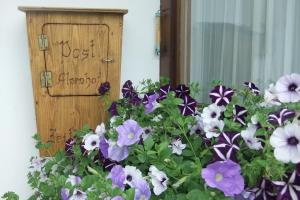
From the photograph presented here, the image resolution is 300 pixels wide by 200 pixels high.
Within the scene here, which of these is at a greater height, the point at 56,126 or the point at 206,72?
the point at 206,72

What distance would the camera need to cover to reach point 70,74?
139cm

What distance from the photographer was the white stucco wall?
1403 mm

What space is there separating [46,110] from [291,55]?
35.1 inches

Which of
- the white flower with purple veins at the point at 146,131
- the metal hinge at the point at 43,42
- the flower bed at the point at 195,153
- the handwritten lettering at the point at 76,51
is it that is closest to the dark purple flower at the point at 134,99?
the flower bed at the point at 195,153

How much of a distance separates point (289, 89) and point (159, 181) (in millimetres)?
291

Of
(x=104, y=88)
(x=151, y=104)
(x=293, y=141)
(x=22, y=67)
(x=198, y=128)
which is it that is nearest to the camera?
(x=293, y=141)

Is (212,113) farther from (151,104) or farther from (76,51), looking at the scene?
(76,51)

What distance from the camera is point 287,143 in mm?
537

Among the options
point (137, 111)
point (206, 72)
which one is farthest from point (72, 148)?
point (206, 72)

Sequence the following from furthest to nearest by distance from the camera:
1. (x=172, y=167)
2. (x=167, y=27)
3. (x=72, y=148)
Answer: (x=167, y=27) → (x=72, y=148) → (x=172, y=167)

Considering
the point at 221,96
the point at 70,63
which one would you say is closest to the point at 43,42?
the point at 70,63

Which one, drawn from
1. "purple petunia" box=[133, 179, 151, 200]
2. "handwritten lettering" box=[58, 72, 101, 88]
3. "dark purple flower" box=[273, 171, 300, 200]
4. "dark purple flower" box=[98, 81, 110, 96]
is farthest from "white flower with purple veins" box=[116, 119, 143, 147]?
"handwritten lettering" box=[58, 72, 101, 88]

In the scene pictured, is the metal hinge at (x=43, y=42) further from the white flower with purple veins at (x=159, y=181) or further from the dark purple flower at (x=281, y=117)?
the dark purple flower at (x=281, y=117)

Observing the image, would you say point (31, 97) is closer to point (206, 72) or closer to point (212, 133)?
point (206, 72)
